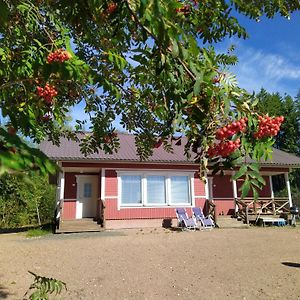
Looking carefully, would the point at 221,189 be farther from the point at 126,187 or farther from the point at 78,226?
the point at 78,226

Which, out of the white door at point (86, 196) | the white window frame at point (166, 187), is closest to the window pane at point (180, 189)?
the white window frame at point (166, 187)

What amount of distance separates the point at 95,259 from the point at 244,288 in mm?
4404

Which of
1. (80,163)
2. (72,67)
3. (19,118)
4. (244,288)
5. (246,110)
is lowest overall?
(244,288)

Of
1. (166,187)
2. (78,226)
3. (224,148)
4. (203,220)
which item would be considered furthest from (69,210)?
(224,148)

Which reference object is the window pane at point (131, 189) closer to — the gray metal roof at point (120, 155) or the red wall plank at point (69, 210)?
the gray metal roof at point (120, 155)

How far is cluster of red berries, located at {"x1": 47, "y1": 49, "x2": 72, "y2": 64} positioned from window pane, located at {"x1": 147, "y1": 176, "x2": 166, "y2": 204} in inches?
611

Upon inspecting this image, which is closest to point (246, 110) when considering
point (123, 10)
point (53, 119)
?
point (123, 10)

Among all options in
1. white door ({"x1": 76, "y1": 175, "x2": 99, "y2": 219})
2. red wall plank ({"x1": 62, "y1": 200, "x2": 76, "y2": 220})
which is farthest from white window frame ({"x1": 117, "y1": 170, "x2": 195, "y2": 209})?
red wall plank ({"x1": 62, "y1": 200, "x2": 76, "y2": 220})

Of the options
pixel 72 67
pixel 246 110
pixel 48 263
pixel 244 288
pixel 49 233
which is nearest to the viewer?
pixel 246 110

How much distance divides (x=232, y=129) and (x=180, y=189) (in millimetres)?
16904

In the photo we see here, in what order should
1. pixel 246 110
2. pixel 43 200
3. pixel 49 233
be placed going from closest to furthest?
pixel 246 110
pixel 49 233
pixel 43 200

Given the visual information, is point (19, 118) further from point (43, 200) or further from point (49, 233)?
point (43, 200)

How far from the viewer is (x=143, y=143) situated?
482 centimetres

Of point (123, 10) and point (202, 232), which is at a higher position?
point (123, 10)
